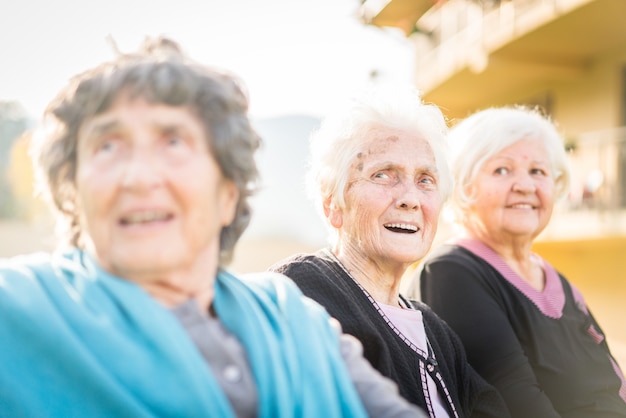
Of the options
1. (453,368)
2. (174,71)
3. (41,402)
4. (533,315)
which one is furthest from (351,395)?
(533,315)

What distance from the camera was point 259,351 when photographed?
1366 mm

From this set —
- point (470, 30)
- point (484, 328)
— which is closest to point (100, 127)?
point (484, 328)

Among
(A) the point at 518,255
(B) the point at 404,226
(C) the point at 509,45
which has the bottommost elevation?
(A) the point at 518,255

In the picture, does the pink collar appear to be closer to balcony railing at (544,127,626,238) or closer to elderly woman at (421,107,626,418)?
elderly woman at (421,107,626,418)

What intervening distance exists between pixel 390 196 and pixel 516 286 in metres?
0.89

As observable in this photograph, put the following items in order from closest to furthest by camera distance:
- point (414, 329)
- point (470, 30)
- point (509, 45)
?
point (414, 329), point (509, 45), point (470, 30)

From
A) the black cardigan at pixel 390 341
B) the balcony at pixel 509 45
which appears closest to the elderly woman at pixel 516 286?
the black cardigan at pixel 390 341

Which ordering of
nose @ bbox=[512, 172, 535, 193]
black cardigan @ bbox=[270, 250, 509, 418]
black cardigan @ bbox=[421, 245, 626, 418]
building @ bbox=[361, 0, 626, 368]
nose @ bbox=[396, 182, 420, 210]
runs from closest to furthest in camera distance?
1. black cardigan @ bbox=[270, 250, 509, 418]
2. nose @ bbox=[396, 182, 420, 210]
3. black cardigan @ bbox=[421, 245, 626, 418]
4. nose @ bbox=[512, 172, 535, 193]
5. building @ bbox=[361, 0, 626, 368]

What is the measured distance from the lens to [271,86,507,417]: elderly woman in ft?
7.46

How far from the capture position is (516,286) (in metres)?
2.92

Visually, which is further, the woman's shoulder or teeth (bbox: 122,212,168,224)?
the woman's shoulder

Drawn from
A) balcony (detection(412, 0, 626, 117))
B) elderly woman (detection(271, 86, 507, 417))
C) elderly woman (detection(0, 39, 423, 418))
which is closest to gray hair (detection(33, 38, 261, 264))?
elderly woman (detection(0, 39, 423, 418))

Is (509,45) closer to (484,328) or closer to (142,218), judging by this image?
(484,328)

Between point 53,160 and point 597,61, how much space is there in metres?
9.02
